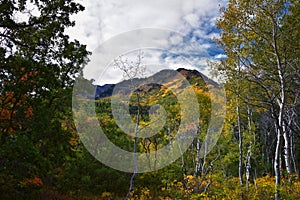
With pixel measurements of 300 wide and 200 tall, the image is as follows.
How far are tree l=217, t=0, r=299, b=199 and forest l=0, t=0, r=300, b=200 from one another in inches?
1.1

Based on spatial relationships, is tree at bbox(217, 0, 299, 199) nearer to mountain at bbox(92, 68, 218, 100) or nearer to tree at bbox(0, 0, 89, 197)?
mountain at bbox(92, 68, 218, 100)

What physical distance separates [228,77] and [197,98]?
Result: 3921 millimetres

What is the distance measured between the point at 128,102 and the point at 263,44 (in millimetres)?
5344

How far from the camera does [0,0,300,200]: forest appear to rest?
669 centimetres

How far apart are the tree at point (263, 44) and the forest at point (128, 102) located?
0.09 feet

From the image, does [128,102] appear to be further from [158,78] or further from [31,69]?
[31,69]

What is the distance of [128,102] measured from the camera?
11.1 meters

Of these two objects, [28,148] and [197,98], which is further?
[197,98]

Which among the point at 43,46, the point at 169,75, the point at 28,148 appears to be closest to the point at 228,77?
the point at 169,75

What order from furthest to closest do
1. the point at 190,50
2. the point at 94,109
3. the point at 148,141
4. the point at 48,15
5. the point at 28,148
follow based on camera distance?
the point at 148,141 → the point at 94,109 → the point at 190,50 → the point at 48,15 → the point at 28,148

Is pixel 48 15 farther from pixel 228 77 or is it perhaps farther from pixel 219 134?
pixel 219 134

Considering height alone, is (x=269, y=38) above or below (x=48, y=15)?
below

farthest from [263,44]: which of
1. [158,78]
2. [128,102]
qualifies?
[128,102]

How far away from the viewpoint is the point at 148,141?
14.6m
